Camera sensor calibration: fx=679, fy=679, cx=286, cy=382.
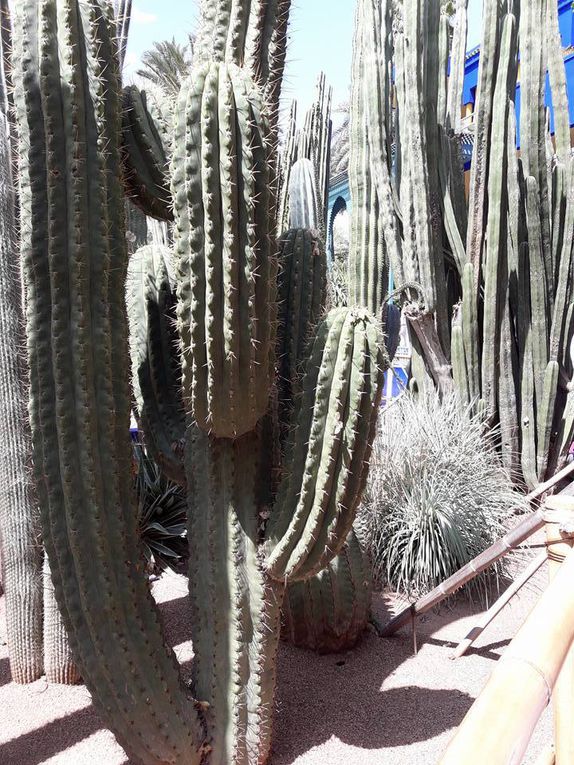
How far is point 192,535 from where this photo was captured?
7.95 ft

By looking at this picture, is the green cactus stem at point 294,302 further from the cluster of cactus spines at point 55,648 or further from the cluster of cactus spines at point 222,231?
the cluster of cactus spines at point 55,648

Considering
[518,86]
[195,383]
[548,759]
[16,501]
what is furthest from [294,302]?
[518,86]

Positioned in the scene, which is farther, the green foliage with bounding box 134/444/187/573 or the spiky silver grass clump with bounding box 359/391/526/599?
the green foliage with bounding box 134/444/187/573

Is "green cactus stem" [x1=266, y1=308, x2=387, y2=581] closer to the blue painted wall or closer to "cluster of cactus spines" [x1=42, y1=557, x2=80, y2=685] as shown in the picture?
"cluster of cactus spines" [x1=42, y1=557, x2=80, y2=685]

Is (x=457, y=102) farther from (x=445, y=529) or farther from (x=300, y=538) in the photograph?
(x=300, y=538)

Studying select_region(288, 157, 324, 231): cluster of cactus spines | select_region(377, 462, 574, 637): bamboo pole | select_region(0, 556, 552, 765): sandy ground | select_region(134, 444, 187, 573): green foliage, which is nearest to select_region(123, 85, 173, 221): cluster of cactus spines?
select_region(288, 157, 324, 231): cluster of cactus spines

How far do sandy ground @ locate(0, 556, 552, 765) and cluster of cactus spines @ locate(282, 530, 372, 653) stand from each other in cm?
9

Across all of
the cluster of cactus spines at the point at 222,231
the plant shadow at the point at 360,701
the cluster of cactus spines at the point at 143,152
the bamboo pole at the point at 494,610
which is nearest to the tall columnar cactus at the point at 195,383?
the cluster of cactus spines at the point at 222,231

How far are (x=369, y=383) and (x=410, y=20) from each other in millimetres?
4692

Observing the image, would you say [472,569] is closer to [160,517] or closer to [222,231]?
[222,231]

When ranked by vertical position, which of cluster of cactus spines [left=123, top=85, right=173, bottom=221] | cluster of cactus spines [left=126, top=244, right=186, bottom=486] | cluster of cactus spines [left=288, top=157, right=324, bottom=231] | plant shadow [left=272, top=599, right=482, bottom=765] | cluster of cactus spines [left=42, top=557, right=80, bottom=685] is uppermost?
cluster of cactus spines [left=288, top=157, right=324, bottom=231]

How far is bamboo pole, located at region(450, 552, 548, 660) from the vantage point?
10.2 feet

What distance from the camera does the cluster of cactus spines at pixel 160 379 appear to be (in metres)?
2.75

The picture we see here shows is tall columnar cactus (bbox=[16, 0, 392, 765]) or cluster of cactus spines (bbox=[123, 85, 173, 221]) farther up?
cluster of cactus spines (bbox=[123, 85, 173, 221])
